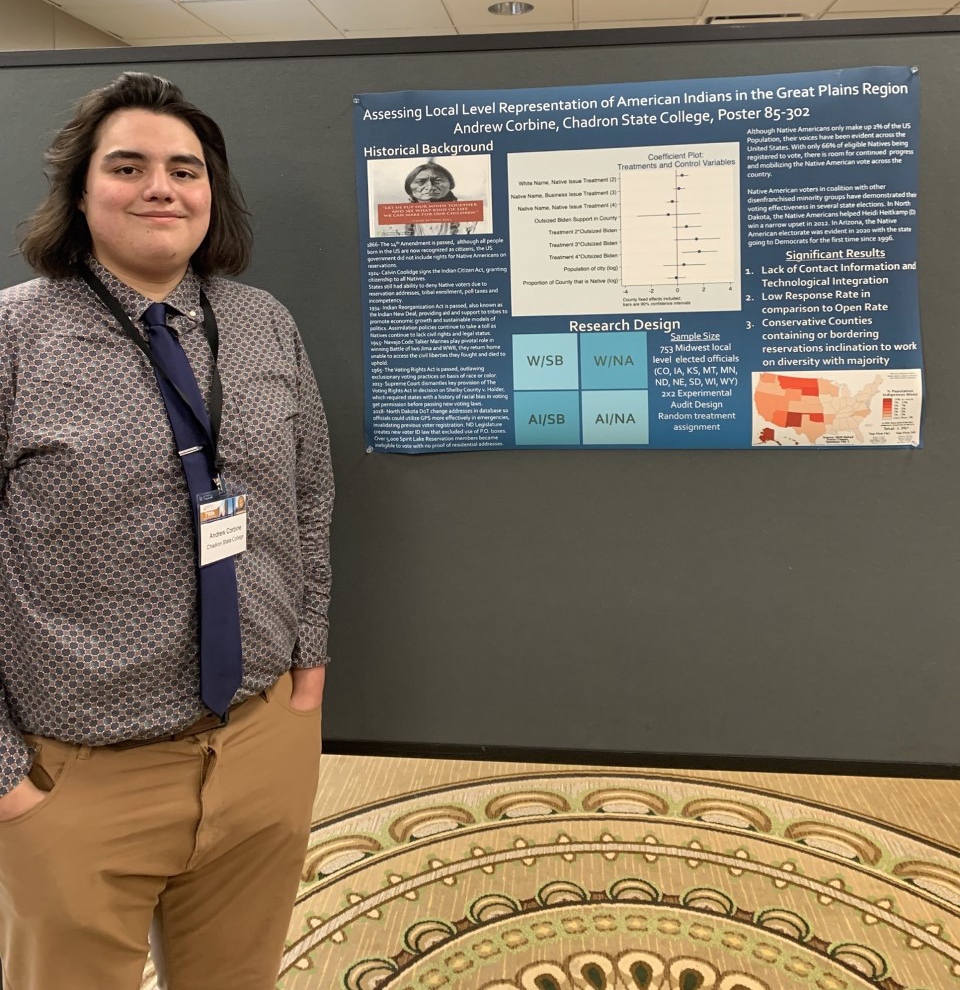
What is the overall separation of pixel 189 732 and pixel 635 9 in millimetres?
6421

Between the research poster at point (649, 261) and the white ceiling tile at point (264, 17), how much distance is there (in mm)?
4792

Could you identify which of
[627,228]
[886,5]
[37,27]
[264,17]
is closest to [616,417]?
[627,228]

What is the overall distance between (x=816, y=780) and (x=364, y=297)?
5.88 feet

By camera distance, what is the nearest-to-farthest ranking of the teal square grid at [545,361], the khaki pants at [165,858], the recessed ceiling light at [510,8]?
the khaki pants at [165,858]
the teal square grid at [545,361]
the recessed ceiling light at [510,8]

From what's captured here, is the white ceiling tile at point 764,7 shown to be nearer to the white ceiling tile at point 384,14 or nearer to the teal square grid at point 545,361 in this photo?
the white ceiling tile at point 384,14

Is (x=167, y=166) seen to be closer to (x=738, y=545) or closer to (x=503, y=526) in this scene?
(x=503, y=526)

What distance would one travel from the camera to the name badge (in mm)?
1208

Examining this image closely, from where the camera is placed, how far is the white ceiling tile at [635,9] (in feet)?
19.8

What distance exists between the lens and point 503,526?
7.70 feet

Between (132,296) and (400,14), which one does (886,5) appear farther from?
(132,296)

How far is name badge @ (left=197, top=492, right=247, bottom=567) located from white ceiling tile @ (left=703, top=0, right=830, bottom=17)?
20.1 ft

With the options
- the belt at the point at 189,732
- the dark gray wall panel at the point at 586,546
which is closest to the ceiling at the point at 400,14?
the dark gray wall panel at the point at 586,546

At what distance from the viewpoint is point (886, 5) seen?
5.90m

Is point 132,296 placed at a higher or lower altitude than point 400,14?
lower
